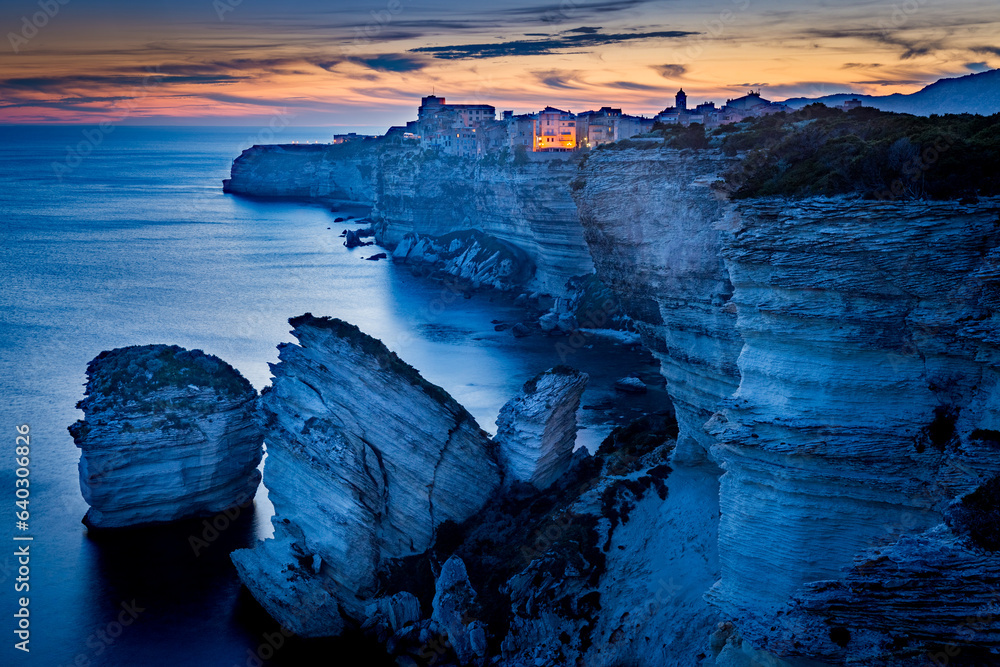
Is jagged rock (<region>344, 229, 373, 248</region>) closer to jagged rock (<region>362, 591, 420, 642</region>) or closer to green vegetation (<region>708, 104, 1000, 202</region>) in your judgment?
jagged rock (<region>362, 591, 420, 642</region>)

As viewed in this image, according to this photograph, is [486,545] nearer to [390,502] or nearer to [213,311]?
[390,502]

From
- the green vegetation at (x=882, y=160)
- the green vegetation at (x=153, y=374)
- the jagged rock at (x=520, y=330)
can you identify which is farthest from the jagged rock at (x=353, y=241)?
the green vegetation at (x=882, y=160)

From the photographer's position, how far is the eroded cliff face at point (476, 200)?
75375 millimetres

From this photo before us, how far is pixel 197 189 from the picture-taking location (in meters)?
198

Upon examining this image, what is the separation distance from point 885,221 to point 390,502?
58.6ft

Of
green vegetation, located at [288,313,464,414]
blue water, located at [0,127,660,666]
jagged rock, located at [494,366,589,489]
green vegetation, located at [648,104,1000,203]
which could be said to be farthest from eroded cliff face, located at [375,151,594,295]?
green vegetation, located at [648,104,1000,203]

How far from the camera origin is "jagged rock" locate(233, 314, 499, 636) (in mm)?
26031

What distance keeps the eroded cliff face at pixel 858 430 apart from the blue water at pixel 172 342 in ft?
46.6

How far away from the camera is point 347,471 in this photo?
26.2 meters

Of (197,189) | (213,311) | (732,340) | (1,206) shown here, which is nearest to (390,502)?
(732,340)

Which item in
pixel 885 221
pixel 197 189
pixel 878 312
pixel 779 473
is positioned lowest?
pixel 197 189

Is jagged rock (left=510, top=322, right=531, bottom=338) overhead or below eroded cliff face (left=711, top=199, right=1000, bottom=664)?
below

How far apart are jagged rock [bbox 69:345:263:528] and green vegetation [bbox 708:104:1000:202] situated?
21808mm

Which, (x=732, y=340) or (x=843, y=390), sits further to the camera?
(x=732, y=340)
